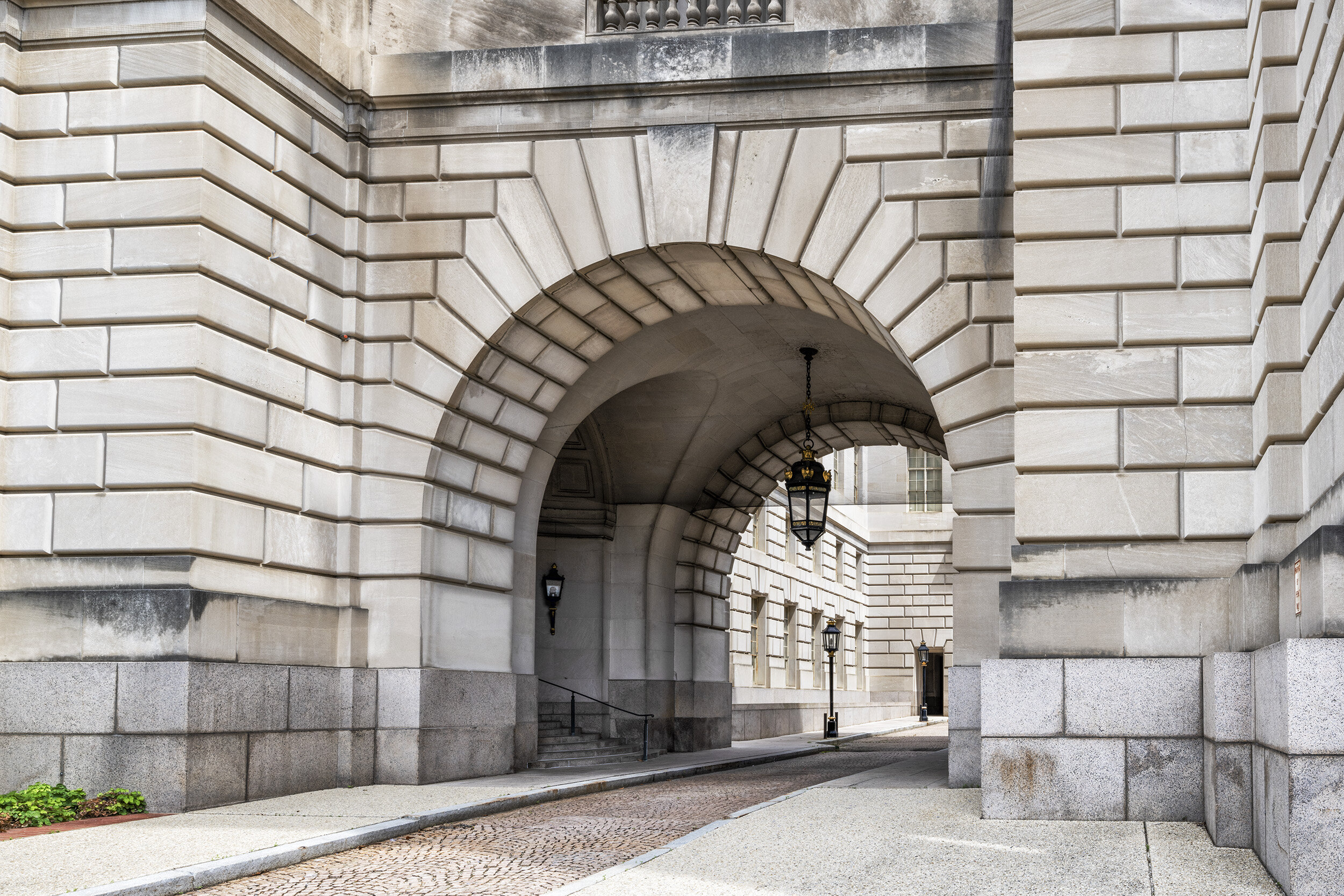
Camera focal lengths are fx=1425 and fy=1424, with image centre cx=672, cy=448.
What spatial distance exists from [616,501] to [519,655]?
20.1 feet

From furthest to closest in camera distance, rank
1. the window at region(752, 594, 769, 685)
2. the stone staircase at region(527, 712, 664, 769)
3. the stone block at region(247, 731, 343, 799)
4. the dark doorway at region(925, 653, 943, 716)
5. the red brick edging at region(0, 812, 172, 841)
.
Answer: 1. the dark doorway at region(925, 653, 943, 716)
2. the window at region(752, 594, 769, 685)
3. the stone staircase at region(527, 712, 664, 769)
4. the stone block at region(247, 731, 343, 799)
5. the red brick edging at region(0, 812, 172, 841)

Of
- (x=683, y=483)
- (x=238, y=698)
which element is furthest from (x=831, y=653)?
(x=238, y=698)

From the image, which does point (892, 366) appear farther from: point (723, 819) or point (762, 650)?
point (762, 650)

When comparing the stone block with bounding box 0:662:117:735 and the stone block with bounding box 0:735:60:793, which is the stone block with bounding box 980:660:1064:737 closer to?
the stone block with bounding box 0:662:117:735

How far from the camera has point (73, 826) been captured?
1039 cm

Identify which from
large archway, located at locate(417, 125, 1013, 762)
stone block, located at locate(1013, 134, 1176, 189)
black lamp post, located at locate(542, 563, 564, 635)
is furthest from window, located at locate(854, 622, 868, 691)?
stone block, located at locate(1013, 134, 1176, 189)

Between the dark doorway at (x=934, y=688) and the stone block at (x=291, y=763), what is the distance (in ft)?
124

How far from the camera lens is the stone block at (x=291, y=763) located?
39.7 feet

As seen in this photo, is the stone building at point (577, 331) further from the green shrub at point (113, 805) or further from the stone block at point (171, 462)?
the green shrub at point (113, 805)

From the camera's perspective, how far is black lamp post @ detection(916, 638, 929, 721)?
42969 mm

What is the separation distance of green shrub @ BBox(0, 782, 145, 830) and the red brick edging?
71 mm

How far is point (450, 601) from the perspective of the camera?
1434 cm

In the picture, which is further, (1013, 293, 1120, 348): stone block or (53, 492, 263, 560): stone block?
(53, 492, 263, 560): stone block

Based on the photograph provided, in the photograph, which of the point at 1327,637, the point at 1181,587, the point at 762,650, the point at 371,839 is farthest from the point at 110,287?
the point at 762,650
